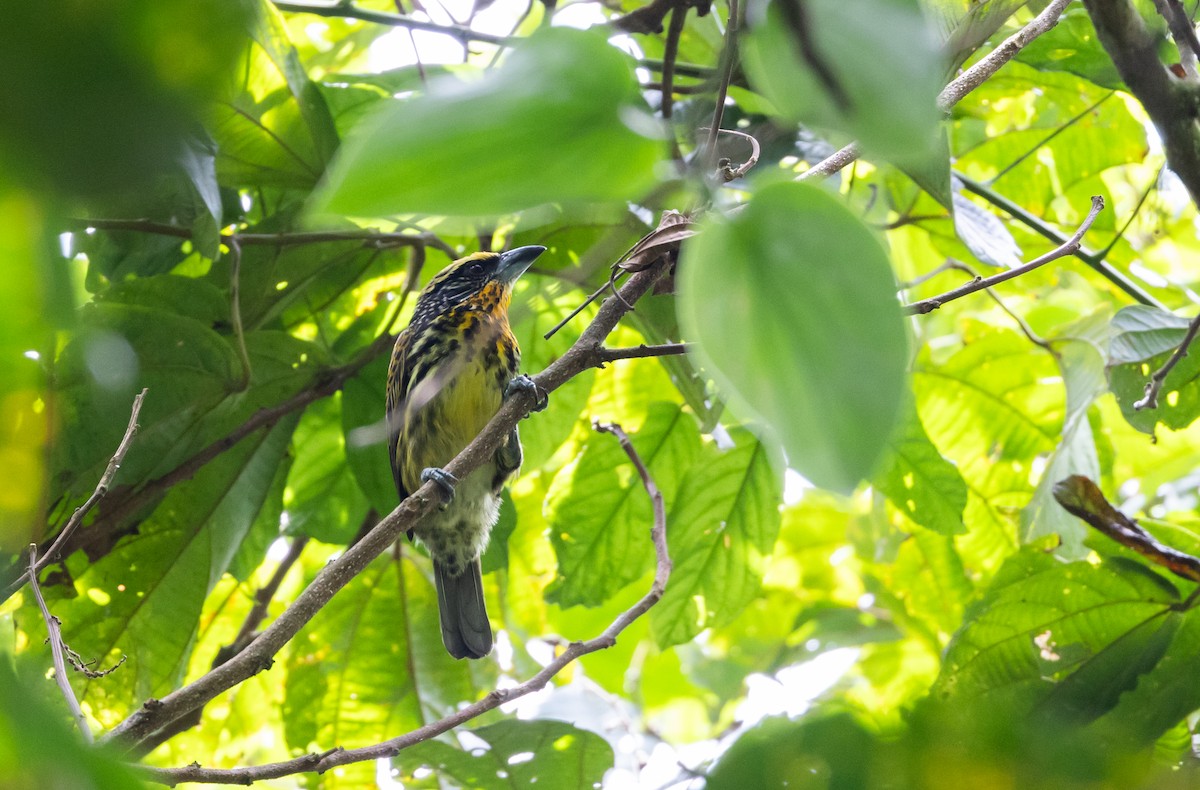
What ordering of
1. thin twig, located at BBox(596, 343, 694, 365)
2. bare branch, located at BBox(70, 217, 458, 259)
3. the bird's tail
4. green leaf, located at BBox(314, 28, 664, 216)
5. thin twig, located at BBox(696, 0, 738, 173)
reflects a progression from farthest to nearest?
the bird's tail → bare branch, located at BBox(70, 217, 458, 259) → thin twig, located at BBox(596, 343, 694, 365) → thin twig, located at BBox(696, 0, 738, 173) → green leaf, located at BBox(314, 28, 664, 216)

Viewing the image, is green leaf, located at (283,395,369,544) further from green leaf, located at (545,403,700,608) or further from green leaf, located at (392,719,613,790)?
green leaf, located at (392,719,613,790)

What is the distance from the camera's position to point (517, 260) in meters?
2.59

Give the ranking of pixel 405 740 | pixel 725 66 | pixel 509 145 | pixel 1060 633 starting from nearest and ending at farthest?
pixel 509 145 → pixel 725 66 → pixel 405 740 → pixel 1060 633

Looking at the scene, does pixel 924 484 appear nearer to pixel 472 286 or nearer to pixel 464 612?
pixel 464 612

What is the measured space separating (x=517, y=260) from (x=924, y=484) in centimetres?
106

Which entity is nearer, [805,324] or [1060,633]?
[805,324]

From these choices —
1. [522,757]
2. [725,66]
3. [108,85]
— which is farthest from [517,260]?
[108,85]

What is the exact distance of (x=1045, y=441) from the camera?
2684mm

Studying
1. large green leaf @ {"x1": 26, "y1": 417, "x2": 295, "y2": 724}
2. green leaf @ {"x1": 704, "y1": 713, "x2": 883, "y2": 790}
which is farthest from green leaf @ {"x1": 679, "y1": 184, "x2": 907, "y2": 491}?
large green leaf @ {"x1": 26, "y1": 417, "x2": 295, "y2": 724}

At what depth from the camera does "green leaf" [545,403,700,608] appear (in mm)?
2455

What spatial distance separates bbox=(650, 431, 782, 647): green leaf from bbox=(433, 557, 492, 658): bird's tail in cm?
45

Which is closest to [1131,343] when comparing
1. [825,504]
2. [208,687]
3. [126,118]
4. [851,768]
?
[825,504]

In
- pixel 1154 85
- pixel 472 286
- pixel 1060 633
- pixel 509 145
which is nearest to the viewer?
pixel 509 145

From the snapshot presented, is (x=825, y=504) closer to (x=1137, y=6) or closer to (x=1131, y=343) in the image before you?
(x=1131, y=343)
